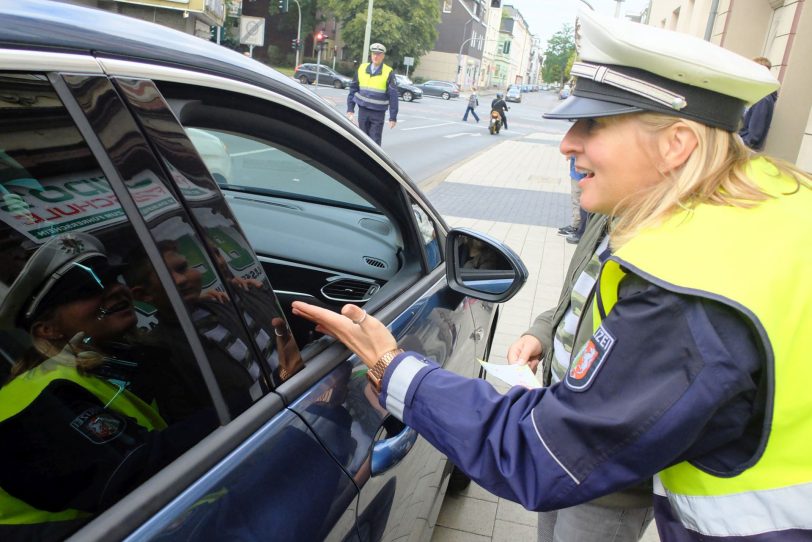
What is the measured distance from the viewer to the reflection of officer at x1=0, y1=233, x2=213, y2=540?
940 millimetres

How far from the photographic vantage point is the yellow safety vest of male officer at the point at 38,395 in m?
0.93

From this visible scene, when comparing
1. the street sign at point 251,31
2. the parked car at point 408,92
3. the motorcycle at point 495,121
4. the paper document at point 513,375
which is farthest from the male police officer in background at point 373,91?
the parked car at point 408,92

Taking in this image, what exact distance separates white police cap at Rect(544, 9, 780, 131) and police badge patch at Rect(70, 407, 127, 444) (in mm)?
951

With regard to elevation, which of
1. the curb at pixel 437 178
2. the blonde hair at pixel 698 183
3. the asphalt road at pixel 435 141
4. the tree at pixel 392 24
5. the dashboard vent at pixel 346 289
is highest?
the tree at pixel 392 24

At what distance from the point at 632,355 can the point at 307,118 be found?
0.94 m

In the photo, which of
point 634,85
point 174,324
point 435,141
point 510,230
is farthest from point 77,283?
point 435,141

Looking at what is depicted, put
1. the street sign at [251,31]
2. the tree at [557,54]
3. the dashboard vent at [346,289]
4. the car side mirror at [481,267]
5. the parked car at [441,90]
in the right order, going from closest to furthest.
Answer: the car side mirror at [481,267] < the dashboard vent at [346,289] < the street sign at [251,31] < the parked car at [441,90] < the tree at [557,54]

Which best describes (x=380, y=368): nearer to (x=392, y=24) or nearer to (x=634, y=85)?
(x=634, y=85)

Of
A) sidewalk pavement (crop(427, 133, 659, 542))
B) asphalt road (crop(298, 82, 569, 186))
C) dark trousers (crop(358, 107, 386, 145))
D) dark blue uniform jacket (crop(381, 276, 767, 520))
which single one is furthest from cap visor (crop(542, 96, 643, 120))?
dark trousers (crop(358, 107, 386, 145))

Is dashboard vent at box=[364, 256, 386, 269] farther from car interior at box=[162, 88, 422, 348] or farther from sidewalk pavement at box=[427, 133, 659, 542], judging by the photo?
sidewalk pavement at box=[427, 133, 659, 542]

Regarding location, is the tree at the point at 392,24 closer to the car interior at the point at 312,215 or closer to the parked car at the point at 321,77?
the parked car at the point at 321,77

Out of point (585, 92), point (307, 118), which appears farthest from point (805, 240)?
point (307, 118)

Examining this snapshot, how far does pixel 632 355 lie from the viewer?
1.04m

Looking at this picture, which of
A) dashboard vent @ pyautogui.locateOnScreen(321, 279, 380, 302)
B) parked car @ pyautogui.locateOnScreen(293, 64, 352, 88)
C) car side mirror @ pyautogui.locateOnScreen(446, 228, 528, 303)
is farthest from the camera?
parked car @ pyautogui.locateOnScreen(293, 64, 352, 88)
